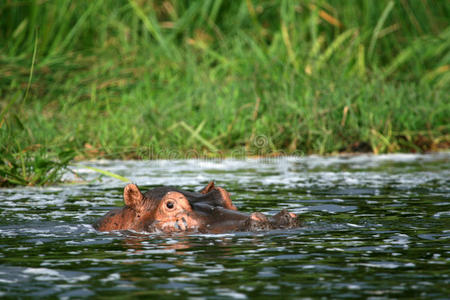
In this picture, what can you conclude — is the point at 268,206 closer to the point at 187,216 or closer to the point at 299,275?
the point at 187,216

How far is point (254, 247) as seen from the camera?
5723mm

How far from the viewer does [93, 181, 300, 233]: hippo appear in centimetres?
625

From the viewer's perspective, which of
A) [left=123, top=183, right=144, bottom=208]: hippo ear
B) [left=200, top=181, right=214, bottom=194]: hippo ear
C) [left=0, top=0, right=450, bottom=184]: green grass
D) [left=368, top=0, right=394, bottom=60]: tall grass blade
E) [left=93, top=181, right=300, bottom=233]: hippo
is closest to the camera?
[left=93, top=181, right=300, bottom=233]: hippo

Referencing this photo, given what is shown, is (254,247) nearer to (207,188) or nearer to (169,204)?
(169,204)

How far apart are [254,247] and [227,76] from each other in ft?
29.2

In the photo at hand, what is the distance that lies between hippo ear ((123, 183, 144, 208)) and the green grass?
371 cm

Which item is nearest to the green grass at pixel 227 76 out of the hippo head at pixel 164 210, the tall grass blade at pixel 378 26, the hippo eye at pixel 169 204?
the tall grass blade at pixel 378 26

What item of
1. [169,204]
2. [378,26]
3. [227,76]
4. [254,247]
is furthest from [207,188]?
[378,26]

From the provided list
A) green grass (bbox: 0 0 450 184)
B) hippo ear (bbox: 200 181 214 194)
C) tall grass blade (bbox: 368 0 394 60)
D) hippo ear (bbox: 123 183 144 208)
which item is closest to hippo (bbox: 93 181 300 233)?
hippo ear (bbox: 123 183 144 208)

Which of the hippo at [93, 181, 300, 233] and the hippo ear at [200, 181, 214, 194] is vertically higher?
the hippo ear at [200, 181, 214, 194]

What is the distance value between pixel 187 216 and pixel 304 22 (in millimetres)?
9386

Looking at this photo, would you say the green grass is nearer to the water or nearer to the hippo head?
the water

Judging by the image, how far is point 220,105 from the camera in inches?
512

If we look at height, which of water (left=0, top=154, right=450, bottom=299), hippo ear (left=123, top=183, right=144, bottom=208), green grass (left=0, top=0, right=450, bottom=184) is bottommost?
water (left=0, top=154, right=450, bottom=299)
